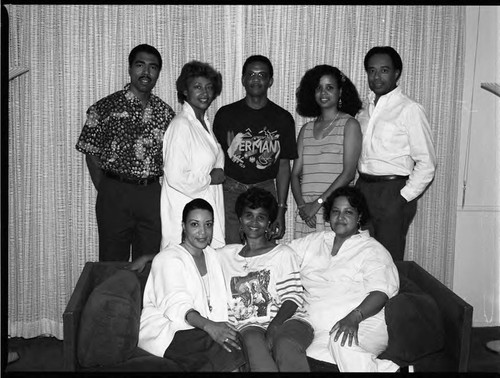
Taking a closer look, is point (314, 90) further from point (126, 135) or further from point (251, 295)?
point (251, 295)

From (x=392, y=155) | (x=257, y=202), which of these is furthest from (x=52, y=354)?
(x=392, y=155)

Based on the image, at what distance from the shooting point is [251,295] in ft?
10.3

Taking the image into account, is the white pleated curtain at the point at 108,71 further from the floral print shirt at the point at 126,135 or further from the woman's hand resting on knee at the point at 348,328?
the woman's hand resting on knee at the point at 348,328

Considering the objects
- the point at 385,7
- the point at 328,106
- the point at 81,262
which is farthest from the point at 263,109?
the point at 81,262

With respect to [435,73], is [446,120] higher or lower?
lower

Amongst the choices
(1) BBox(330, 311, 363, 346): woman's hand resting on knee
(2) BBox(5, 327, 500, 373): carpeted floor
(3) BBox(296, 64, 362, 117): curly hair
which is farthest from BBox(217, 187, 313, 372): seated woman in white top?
(2) BBox(5, 327, 500, 373): carpeted floor

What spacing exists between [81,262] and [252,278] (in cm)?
157

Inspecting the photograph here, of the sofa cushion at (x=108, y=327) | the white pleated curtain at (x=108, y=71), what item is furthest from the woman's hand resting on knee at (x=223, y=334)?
the white pleated curtain at (x=108, y=71)

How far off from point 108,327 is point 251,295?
25.4 inches

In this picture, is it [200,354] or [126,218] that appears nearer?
[200,354]

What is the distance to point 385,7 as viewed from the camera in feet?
14.0

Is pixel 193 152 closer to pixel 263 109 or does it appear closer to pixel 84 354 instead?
pixel 263 109

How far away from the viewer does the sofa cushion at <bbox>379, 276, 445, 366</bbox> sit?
300 centimetres

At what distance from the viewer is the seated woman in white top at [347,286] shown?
2.94 metres
